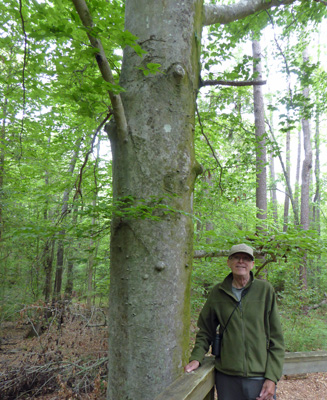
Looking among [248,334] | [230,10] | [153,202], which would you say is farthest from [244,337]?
[230,10]

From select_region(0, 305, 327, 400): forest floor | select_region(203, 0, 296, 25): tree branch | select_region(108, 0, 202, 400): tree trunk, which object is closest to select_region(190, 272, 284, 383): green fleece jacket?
select_region(108, 0, 202, 400): tree trunk

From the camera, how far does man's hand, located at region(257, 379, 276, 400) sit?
1.86 meters

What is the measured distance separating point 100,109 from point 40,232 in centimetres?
178

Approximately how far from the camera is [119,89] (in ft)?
5.35

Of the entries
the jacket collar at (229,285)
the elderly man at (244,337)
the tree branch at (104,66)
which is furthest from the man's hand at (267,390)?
the tree branch at (104,66)

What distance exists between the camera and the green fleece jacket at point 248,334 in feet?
6.23

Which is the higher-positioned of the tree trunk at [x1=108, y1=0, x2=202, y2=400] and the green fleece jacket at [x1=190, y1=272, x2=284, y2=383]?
the tree trunk at [x1=108, y1=0, x2=202, y2=400]

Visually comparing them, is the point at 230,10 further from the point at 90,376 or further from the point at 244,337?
the point at 90,376

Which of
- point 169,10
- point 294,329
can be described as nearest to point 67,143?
point 169,10

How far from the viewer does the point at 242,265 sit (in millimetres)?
2121

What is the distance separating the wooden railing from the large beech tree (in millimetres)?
97

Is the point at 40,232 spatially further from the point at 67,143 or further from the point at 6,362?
the point at 6,362

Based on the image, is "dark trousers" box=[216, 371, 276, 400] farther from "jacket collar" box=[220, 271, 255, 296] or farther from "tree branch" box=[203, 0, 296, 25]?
"tree branch" box=[203, 0, 296, 25]

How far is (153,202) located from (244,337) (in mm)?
1212
